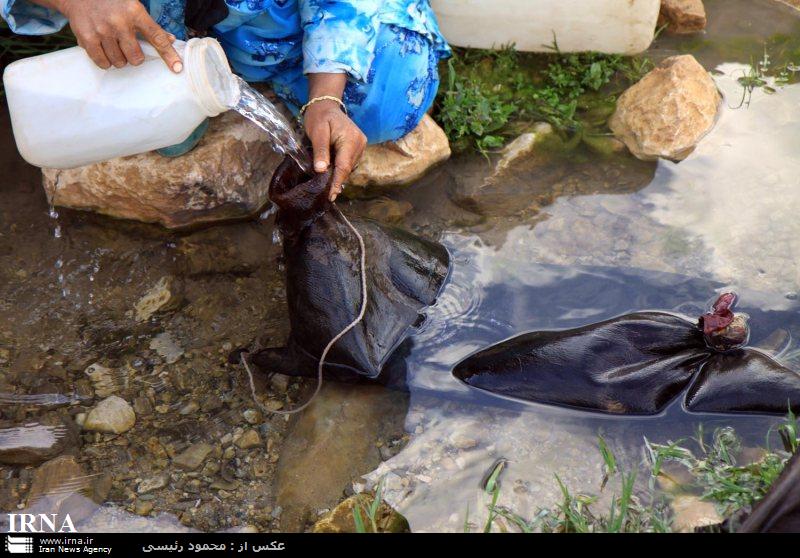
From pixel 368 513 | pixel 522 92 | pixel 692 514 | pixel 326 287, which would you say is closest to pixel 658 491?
pixel 692 514

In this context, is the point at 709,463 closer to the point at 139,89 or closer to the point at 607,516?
the point at 607,516

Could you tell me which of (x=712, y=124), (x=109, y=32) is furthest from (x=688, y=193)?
(x=109, y=32)

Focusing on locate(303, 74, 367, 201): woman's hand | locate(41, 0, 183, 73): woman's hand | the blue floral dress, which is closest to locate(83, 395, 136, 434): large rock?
locate(303, 74, 367, 201): woman's hand

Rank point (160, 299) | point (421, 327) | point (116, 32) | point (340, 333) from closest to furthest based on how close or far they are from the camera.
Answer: point (116, 32), point (340, 333), point (421, 327), point (160, 299)

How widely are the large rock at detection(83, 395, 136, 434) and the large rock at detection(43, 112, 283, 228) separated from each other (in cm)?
86

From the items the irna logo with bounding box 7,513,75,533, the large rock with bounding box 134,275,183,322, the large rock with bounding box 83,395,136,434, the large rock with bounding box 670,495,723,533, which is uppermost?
the large rock with bounding box 134,275,183,322

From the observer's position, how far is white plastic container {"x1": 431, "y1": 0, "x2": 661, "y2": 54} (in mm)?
3562

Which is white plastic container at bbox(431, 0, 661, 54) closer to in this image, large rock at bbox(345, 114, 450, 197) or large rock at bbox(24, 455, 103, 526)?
large rock at bbox(345, 114, 450, 197)

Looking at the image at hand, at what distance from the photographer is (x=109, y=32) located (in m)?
2.02

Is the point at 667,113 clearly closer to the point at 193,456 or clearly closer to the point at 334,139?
the point at 334,139

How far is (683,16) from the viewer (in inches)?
154

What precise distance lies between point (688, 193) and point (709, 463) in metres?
1.43

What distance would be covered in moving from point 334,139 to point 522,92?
5.20 feet

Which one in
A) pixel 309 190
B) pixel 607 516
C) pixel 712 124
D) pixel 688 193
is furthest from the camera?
pixel 712 124
